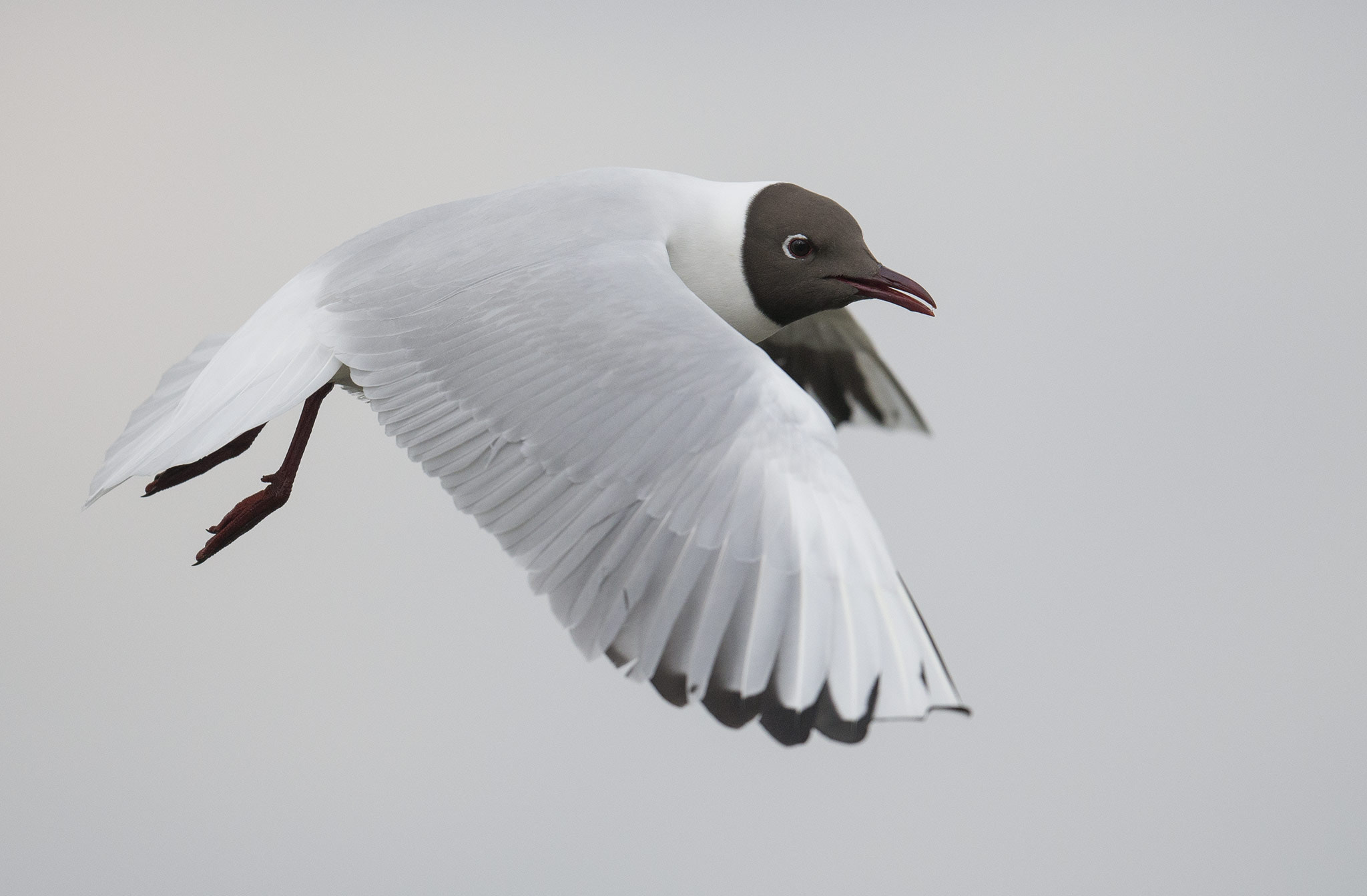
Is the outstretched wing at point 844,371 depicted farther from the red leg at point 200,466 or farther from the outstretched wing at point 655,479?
the red leg at point 200,466

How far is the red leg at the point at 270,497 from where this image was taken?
1771mm

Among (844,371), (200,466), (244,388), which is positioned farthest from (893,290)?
(200,466)

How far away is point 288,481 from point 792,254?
32.0 inches

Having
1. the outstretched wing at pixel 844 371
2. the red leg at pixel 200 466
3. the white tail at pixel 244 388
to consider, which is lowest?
the outstretched wing at pixel 844 371

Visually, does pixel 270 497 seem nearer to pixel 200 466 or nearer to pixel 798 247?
pixel 200 466

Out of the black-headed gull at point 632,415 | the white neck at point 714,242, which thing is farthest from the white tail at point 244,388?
the white neck at point 714,242

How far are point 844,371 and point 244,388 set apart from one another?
116 centimetres

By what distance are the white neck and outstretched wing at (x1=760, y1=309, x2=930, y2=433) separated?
0.54 meters

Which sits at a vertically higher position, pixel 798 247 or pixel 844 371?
pixel 798 247

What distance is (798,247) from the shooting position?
5.96ft

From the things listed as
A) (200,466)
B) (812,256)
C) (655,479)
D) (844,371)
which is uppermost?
(200,466)

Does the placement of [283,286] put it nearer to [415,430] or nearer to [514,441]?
[415,430]

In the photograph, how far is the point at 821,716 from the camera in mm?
1201

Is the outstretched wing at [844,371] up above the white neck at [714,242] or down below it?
below
